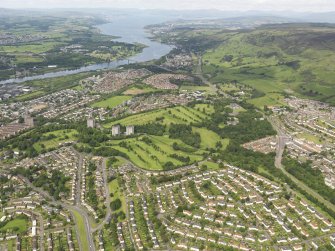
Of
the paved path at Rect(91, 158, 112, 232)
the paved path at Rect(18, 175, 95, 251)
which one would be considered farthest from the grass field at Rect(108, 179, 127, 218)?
the paved path at Rect(18, 175, 95, 251)

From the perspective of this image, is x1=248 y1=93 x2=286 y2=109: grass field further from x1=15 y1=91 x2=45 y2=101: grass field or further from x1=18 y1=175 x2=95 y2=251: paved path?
x1=18 y1=175 x2=95 y2=251: paved path

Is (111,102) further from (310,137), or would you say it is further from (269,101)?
(310,137)

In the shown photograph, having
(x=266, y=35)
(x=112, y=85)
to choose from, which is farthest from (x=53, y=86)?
(x=266, y=35)

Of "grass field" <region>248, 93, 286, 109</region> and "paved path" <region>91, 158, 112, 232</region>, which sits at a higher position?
"paved path" <region>91, 158, 112, 232</region>

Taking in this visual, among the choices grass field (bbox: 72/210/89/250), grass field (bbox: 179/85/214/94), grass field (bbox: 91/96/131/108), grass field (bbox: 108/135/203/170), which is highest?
grass field (bbox: 72/210/89/250)

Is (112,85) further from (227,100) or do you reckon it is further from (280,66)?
(280,66)

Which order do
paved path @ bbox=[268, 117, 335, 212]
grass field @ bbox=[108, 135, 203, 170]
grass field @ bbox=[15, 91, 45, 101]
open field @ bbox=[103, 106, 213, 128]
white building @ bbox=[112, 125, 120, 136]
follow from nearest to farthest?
paved path @ bbox=[268, 117, 335, 212], grass field @ bbox=[108, 135, 203, 170], white building @ bbox=[112, 125, 120, 136], open field @ bbox=[103, 106, 213, 128], grass field @ bbox=[15, 91, 45, 101]

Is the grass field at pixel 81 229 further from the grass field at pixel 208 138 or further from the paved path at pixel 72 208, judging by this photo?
the grass field at pixel 208 138
